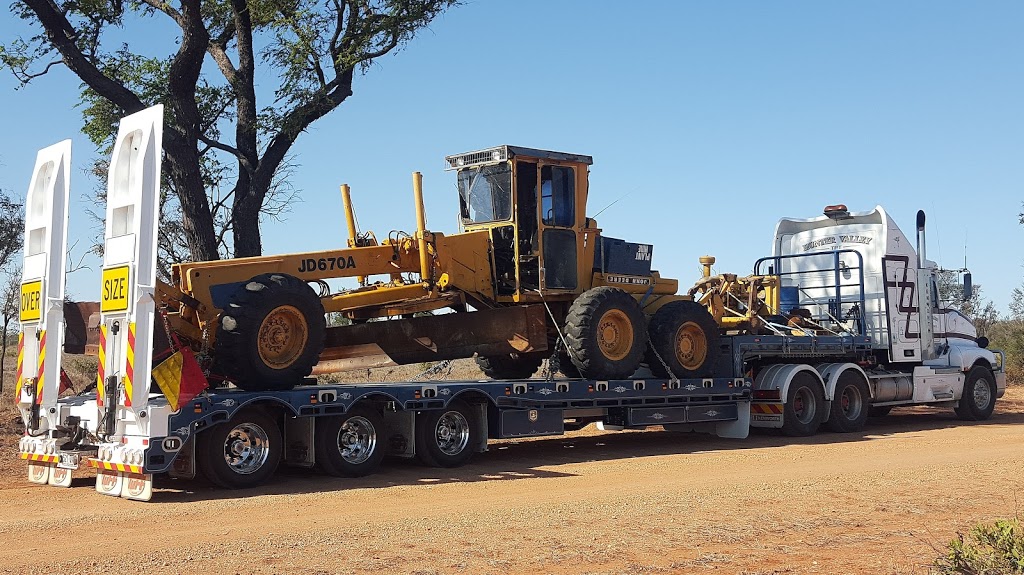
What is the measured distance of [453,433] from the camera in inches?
558

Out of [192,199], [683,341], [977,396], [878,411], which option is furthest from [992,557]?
[192,199]

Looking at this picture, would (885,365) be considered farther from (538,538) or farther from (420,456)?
(538,538)

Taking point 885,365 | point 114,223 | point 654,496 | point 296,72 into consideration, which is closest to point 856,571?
point 654,496

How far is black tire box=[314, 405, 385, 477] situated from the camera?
1281 centimetres

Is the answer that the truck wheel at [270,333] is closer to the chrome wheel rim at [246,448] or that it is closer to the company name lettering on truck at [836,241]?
the chrome wheel rim at [246,448]

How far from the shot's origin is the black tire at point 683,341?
16438mm

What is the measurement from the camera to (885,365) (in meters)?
21.1

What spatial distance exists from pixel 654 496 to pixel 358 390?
→ 3770mm

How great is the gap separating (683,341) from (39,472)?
9138mm

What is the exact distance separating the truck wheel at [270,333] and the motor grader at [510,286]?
557mm

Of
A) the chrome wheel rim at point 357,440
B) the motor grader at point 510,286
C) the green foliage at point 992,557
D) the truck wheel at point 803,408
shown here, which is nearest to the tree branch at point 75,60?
the motor grader at point 510,286

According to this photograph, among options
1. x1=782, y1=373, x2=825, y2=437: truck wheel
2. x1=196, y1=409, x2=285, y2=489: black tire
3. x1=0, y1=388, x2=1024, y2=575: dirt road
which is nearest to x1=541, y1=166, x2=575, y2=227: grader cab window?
x1=0, y1=388, x2=1024, y2=575: dirt road

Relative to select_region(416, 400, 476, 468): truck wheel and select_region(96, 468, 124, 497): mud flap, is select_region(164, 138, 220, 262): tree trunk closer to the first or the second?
select_region(416, 400, 476, 468): truck wheel

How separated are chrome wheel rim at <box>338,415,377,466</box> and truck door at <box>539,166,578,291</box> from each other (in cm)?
358
